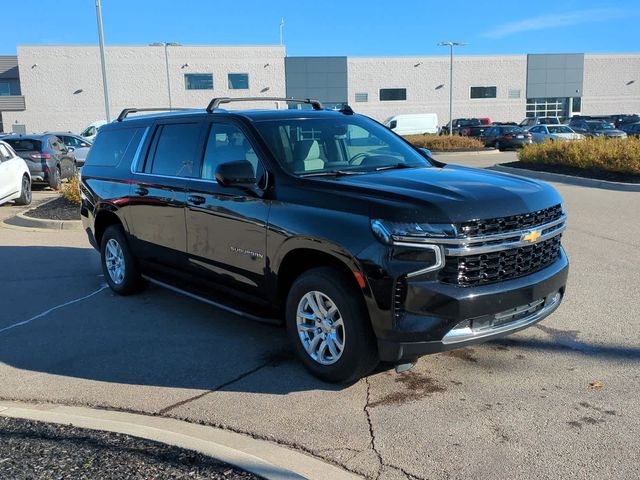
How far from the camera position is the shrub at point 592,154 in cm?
1612

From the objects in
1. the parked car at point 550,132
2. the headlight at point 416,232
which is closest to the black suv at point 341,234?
the headlight at point 416,232

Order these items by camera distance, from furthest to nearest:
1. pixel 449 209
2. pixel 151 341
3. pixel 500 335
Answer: pixel 151 341 < pixel 500 335 < pixel 449 209

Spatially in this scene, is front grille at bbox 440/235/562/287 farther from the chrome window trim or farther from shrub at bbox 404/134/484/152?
shrub at bbox 404/134/484/152

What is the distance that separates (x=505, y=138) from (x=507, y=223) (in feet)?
104

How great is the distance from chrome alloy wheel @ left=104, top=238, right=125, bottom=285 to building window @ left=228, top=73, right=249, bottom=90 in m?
51.6

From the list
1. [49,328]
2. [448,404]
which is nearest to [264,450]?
[448,404]

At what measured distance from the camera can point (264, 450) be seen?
3400mm

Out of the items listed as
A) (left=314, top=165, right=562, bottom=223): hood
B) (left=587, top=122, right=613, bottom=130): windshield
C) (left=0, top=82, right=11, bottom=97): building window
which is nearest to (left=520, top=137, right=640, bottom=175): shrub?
(left=314, top=165, right=562, bottom=223): hood

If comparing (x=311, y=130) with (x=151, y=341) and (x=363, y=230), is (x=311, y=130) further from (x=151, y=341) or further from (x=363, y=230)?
(x=151, y=341)

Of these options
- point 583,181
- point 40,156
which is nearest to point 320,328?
point 583,181

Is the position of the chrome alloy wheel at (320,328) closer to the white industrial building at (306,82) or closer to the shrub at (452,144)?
the shrub at (452,144)

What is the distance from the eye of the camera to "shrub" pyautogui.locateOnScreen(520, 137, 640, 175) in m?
16.1

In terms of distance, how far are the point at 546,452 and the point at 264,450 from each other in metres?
1.58

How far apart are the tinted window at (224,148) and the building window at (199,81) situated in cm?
5319
